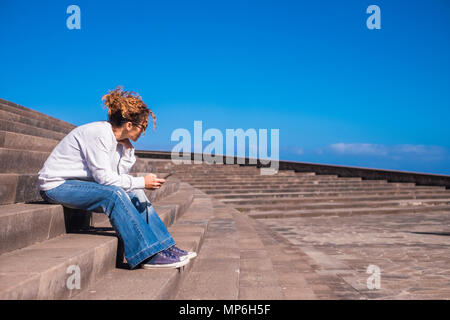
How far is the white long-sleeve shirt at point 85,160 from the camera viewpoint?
2445mm

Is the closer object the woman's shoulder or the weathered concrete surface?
the woman's shoulder

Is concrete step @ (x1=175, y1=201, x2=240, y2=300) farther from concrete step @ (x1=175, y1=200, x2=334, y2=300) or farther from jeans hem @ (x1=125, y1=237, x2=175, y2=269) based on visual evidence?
jeans hem @ (x1=125, y1=237, x2=175, y2=269)

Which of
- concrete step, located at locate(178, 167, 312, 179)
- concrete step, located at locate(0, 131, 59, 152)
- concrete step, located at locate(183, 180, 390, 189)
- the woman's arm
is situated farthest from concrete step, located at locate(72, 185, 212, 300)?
concrete step, located at locate(178, 167, 312, 179)

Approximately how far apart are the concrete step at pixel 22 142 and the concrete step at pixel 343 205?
17.5ft

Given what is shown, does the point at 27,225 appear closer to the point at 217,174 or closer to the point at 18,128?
the point at 18,128

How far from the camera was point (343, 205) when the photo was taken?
9.58 metres

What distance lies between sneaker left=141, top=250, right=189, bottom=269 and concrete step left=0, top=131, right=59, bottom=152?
2.52 meters

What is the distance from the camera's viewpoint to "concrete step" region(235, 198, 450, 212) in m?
9.05

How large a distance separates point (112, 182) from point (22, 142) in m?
2.33

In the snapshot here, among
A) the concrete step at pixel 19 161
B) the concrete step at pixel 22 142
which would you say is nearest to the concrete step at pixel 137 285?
the concrete step at pixel 19 161

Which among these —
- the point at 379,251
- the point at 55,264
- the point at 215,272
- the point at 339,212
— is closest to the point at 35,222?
the point at 55,264
